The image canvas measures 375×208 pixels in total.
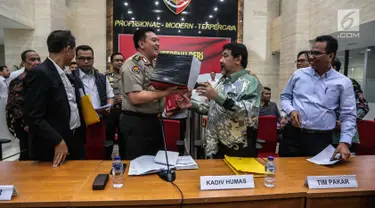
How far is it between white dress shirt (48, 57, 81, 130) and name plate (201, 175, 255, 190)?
1027mm

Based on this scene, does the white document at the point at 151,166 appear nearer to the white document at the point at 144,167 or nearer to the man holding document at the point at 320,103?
the white document at the point at 144,167

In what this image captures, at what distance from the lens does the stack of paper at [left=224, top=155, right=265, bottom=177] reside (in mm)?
1371

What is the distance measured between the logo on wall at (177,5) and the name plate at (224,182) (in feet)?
20.7

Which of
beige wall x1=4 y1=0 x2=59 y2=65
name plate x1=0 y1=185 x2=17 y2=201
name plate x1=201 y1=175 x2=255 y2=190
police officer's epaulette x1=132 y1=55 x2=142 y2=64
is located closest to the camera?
name plate x1=0 y1=185 x2=17 y2=201

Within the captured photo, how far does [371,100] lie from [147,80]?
17.2ft

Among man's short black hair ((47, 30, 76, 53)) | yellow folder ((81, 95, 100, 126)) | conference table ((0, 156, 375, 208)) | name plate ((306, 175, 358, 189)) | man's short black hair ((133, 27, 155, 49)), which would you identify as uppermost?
man's short black hair ((133, 27, 155, 49))

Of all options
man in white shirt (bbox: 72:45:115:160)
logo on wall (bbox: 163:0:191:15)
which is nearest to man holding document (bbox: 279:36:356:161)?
man in white shirt (bbox: 72:45:115:160)

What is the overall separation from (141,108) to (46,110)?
→ 60 cm

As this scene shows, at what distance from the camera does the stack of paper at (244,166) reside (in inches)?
54.0

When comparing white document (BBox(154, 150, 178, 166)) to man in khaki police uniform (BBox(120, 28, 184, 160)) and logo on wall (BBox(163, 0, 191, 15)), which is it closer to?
man in khaki police uniform (BBox(120, 28, 184, 160))

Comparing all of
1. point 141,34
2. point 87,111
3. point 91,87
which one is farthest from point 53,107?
point 91,87

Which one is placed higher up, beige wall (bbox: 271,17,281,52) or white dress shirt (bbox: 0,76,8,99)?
beige wall (bbox: 271,17,281,52)

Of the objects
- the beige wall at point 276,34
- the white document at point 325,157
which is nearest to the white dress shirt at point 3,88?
the white document at point 325,157

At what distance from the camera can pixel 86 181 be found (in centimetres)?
127
